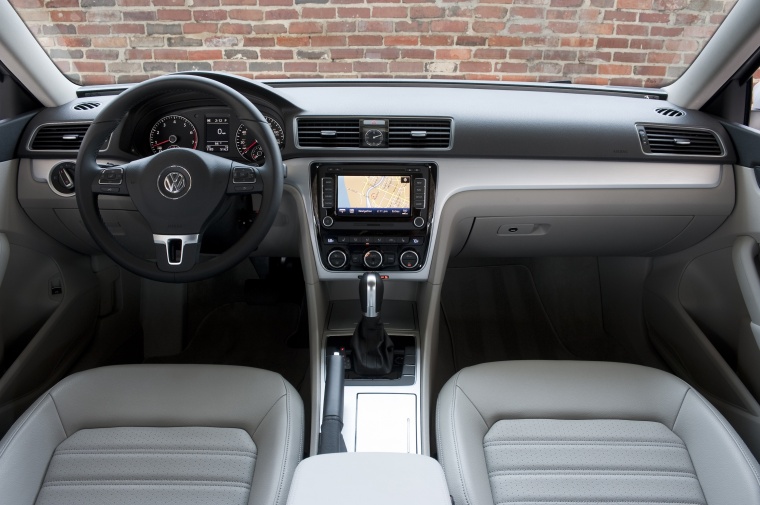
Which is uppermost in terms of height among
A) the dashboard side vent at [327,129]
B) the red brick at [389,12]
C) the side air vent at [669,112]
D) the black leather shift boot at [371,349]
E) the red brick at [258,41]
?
the red brick at [389,12]

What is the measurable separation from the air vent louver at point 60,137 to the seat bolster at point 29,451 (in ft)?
2.32

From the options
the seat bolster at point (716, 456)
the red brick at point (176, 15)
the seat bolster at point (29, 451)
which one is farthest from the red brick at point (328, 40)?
the seat bolster at point (716, 456)

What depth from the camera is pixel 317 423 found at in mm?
1511

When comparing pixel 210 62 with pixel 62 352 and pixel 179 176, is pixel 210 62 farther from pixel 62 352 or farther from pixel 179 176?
pixel 62 352

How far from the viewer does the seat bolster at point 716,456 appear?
1.08m

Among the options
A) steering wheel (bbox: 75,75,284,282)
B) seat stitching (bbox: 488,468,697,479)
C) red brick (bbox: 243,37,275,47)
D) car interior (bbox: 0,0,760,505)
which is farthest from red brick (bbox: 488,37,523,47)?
seat stitching (bbox: 488,468,697,479)

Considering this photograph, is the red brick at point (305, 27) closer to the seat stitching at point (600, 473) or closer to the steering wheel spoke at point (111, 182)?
the steering wheel spoke at point (111, 182)

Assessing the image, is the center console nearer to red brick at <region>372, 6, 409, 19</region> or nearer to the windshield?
the windshield

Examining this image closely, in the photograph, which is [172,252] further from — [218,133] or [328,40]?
[328,40]

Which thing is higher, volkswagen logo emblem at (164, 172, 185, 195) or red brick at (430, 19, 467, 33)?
red brick at (430, 19, 467, 33)

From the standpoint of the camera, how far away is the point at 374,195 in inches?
59.5

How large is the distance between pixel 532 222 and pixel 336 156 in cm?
63

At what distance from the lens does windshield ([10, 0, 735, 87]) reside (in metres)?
1.86

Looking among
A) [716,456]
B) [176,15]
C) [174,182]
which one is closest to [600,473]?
[716,456]
